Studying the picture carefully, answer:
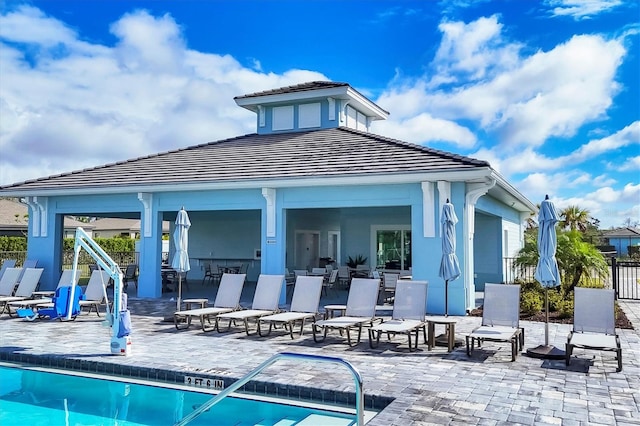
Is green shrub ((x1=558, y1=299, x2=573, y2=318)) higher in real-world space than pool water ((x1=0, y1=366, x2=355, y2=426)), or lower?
higher

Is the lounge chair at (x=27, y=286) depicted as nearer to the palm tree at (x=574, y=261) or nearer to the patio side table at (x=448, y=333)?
the patio side table at (x=448, y=333)

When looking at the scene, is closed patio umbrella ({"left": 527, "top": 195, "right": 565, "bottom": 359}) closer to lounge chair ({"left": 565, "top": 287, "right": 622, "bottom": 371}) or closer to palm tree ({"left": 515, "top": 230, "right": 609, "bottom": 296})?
lounge chair ({"left": 565, "top": 287, "right": 622, "bottom": 371})

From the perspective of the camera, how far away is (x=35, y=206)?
18.0m

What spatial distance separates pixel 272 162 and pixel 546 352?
9632 millimetres

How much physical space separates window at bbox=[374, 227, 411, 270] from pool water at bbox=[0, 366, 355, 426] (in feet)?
46.5

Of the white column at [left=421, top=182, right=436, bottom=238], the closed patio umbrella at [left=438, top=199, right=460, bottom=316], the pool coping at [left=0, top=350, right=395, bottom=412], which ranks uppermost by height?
the white column at [left=421, top=182, right=436, bottom=238]

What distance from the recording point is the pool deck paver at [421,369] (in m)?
5.54

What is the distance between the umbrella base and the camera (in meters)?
8.05

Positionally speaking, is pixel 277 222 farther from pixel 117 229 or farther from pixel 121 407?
pixel 117 229

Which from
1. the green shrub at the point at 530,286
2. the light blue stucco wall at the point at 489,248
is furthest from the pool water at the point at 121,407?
the light blue stucco wall at the point at 489,248

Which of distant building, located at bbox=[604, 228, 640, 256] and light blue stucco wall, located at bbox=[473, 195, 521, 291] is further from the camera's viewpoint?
distant building, located at bbox=[604, 228, 640, 256]

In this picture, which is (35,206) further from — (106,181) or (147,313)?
(147,313)

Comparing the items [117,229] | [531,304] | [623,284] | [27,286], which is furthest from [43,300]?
[117,229]

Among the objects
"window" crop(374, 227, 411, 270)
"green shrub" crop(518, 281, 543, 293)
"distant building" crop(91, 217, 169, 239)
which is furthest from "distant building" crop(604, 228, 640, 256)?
"distant building" crop(91, 217, 169, 239)
